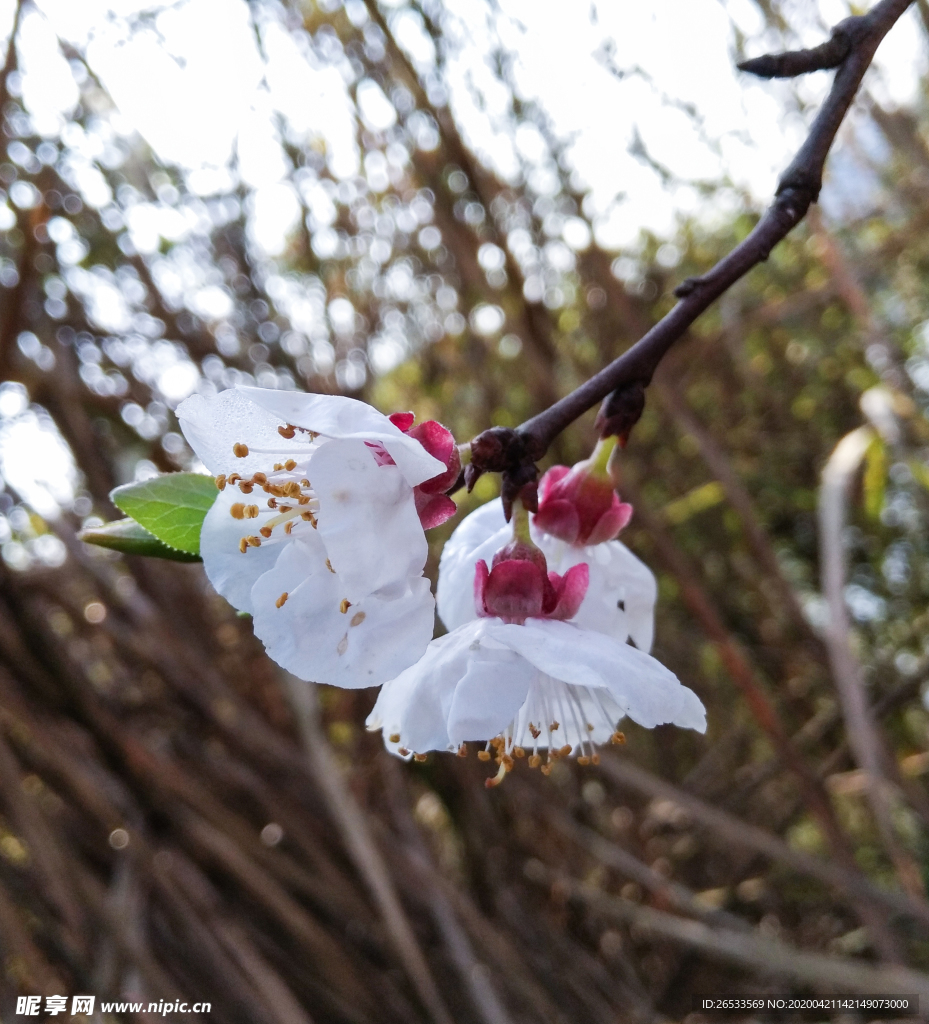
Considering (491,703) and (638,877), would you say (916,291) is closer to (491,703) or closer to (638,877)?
(638,877)

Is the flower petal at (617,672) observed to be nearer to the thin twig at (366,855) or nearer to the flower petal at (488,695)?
the flower petal at (488,695)

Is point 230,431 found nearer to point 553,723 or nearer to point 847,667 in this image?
point 553,723

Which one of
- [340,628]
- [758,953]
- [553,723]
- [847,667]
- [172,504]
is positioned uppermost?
[172,504]

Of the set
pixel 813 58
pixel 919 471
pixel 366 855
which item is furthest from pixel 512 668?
pixel 919 471

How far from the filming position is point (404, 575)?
0.41 metres

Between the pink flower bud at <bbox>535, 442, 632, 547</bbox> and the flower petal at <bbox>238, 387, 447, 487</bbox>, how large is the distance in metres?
0.13

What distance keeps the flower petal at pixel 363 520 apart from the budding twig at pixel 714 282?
0.04m

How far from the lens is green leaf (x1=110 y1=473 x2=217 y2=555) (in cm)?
42

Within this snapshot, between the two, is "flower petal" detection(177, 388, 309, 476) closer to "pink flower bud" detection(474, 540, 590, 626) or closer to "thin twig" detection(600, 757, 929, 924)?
"pink flower bud" detection(474, 540, 590, 626)

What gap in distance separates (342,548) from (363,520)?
20 mm

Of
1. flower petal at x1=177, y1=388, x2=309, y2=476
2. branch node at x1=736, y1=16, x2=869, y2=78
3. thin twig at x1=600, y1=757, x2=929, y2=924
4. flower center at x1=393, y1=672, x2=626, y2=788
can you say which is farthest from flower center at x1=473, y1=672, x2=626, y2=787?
thin twig at x1=600, y1=757, x2=929, y2=924

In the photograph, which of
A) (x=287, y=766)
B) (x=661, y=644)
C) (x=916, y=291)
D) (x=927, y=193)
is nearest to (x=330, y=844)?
(x=287, y=766)

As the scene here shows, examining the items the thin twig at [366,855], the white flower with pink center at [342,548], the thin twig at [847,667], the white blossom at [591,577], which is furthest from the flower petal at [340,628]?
the thin twig at [847,667]

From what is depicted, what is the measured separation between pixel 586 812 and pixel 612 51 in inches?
55.2
